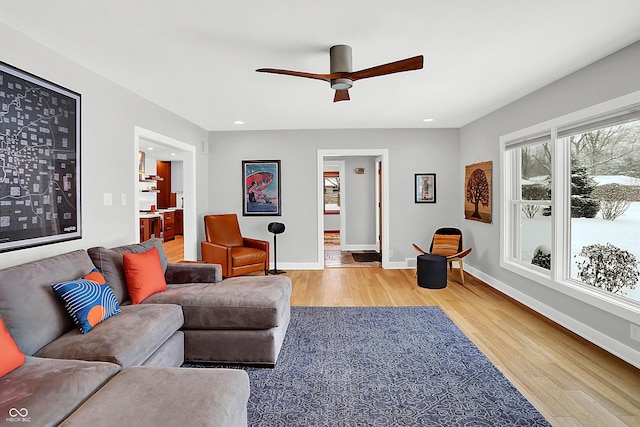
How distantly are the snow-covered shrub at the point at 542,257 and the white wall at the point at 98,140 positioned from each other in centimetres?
448

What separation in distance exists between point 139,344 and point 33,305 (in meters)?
0.63

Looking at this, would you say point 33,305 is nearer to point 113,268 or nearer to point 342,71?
point 113,268

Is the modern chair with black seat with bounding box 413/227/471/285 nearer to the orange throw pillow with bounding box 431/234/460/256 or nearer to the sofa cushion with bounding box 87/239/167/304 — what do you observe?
the orange throw pillow with bounding box 431/234/460/256

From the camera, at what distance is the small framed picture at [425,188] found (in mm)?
6082

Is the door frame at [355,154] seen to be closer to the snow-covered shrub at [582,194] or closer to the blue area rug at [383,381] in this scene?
the blue area rug at [383,381]

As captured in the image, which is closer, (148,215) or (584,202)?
(584,202)

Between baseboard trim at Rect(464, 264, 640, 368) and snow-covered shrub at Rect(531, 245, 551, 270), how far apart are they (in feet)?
1.29

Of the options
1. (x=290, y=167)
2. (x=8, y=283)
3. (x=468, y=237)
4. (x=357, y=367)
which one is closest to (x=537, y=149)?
(x=468, y=237)

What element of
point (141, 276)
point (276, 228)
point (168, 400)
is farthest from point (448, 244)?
point (168, 400)

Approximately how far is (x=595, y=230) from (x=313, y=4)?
305 cm

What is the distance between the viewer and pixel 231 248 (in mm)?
5211

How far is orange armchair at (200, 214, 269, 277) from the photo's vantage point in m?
5.05

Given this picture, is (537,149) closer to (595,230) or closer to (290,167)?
(595,230)

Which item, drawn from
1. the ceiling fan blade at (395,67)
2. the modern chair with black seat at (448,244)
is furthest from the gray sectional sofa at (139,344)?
the modern chair with black seat at (448,244)
